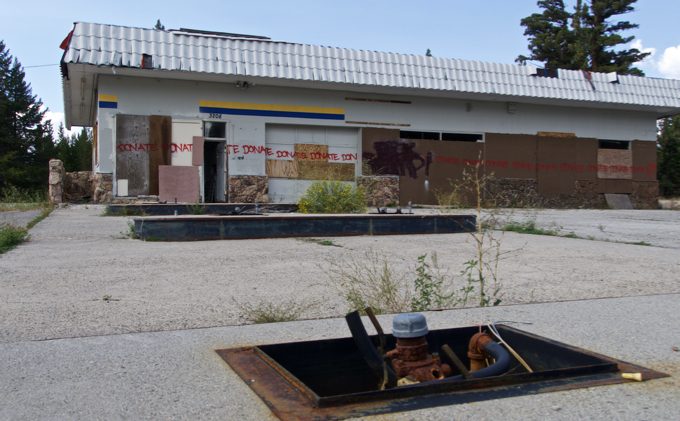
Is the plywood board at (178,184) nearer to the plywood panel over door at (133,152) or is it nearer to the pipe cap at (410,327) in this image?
the plywood panel over door at (133,152)

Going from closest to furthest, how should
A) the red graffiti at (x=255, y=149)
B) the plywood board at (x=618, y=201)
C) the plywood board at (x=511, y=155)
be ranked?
1. the red graffiti at (x=255, y=149)
2. the plywood board at (x=511, y=155)
3. the plywood board at (x=618, y=201)

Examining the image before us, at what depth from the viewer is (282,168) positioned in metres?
24.6

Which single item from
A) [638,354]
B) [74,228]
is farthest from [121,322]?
[74,228]

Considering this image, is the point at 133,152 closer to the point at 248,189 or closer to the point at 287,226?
the point at 248,189

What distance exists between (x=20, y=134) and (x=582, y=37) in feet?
173

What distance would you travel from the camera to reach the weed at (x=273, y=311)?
4820 mm

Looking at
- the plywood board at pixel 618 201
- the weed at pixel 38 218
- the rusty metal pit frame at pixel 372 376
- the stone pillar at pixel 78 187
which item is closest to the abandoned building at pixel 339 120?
the plywood board at pixel 618 201

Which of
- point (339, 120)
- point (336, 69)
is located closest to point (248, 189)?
point (339, 120)

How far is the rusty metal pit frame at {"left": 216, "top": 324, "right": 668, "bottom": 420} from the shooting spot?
2.76 meters

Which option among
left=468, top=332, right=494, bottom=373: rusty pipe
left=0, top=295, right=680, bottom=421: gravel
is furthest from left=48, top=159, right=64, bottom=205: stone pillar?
left=468, top=332, right=494, bottom=373: rusty pipe

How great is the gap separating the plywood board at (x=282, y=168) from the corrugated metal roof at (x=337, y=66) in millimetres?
3268

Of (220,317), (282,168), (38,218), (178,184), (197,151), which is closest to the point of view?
(220,317)

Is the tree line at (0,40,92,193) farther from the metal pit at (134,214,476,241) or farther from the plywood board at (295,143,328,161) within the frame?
the metal pit at (134,214,476,241)

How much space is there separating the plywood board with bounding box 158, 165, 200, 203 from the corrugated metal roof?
3421 millimetres
